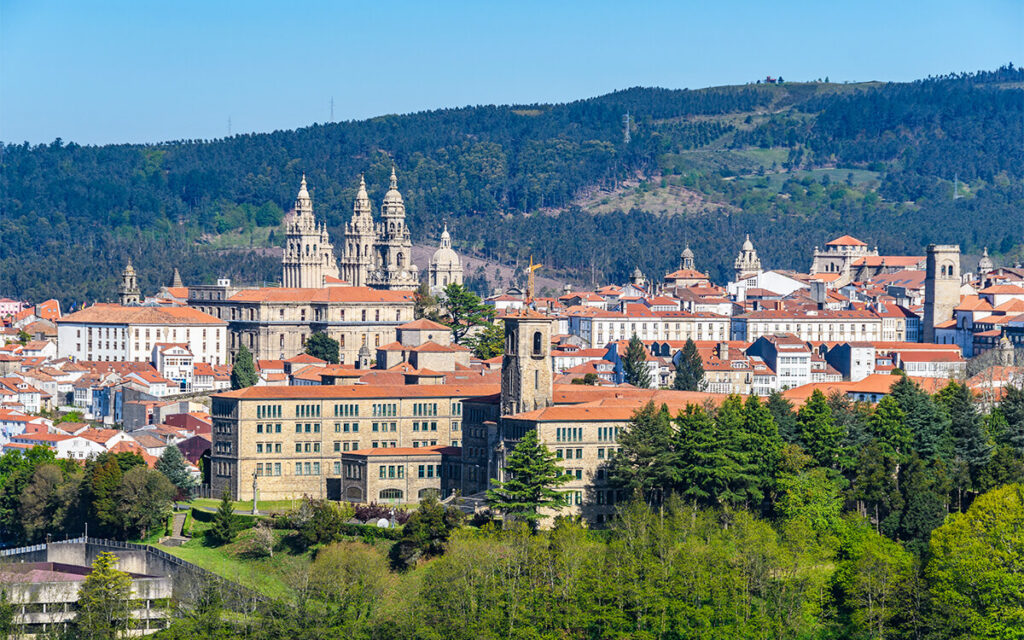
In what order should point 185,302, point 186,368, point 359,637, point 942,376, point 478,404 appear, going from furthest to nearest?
1. point 185,302
2. point 186,368
3. point 942,376
4. point 478,404
5. point 359,637

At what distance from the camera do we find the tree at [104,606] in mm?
74688

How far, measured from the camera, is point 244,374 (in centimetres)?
12538

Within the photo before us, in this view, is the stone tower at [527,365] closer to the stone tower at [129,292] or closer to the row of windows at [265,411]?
the row of windows at [265,411]

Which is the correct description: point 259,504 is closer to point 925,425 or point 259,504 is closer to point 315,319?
point 925,425

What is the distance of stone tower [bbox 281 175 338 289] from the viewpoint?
183125 mm

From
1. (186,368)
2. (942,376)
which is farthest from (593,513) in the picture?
(186,368)

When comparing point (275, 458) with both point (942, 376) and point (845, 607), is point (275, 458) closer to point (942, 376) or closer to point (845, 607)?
point (845, 607)

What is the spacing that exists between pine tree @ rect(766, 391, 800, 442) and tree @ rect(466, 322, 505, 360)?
3903 centimetres

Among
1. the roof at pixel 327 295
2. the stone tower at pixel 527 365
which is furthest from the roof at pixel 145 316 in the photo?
the stone tower at pixel 527 365

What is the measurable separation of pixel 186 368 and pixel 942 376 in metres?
52.1

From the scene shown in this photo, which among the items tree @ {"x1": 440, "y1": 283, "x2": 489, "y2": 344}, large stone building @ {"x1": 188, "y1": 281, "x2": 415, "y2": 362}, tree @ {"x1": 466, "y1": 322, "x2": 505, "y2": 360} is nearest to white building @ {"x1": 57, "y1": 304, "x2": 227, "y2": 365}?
large stone building @ {"x1": 188, "y1": 281, "x2": 415, "y2": 362}

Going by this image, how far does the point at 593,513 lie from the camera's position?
8400 centimetres

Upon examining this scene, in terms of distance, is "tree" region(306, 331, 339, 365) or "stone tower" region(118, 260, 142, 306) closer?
"tree" region(306, 331, 339, 365)

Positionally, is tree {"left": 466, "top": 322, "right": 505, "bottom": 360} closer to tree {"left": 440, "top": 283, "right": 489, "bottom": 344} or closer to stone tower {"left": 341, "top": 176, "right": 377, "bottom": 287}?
tree {"left": 440, "top": 283, "right": 489, "bottom": 344}
